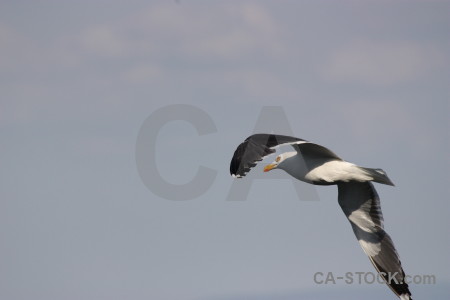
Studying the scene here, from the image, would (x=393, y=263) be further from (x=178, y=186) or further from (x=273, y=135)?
(x=178, y=186)

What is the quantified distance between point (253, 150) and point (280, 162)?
8.87 ft

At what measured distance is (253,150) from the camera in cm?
1491

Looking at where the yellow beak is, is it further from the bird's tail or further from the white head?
the bird's tail

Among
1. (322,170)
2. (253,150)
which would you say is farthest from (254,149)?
(322,170)

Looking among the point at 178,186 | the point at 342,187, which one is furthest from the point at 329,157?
the point at 178,186

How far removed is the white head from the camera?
17.4m

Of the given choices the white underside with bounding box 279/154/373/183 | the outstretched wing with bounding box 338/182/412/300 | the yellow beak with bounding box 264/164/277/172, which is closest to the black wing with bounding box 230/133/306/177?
the white underside with bounding box 279/154/373/183

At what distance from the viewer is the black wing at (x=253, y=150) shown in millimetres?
14531

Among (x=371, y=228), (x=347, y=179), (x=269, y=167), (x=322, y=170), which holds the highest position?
(x=269, y=167)

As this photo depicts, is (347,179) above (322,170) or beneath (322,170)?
beneath

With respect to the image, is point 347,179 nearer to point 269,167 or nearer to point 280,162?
point 280,162

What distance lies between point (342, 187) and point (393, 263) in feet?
6.90

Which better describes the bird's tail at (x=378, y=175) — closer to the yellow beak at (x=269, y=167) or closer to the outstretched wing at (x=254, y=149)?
the outstretched wing at (x=254, y=149)

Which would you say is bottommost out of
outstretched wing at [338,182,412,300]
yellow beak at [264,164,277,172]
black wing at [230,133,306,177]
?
outstretched wing at [338,182,412,300]
